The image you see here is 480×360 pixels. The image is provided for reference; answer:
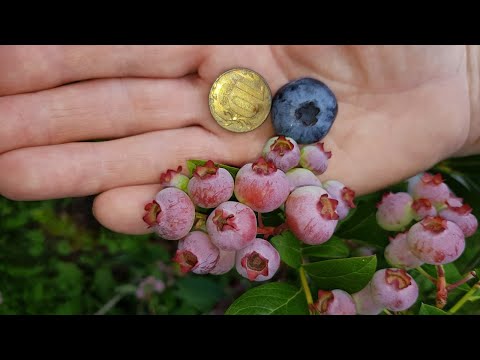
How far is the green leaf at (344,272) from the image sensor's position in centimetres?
135

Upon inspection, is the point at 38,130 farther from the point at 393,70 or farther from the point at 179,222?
the point at 393,70

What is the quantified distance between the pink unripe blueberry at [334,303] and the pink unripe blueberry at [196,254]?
1.01 feet

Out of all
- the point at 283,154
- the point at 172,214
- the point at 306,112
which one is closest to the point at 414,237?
the point at 283,154

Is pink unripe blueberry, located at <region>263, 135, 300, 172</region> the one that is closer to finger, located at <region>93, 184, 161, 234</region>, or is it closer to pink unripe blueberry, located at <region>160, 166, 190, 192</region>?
pink unripe blueberry, located at <region>160, 166, 190, 192</region>

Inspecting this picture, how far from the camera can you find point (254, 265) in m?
1.35

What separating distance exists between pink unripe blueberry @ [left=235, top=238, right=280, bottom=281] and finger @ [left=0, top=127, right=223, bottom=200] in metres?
0.61

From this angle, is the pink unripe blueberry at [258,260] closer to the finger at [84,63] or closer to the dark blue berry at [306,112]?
the dark blue berry at [306,112]

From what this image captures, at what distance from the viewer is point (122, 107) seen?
1.89 m

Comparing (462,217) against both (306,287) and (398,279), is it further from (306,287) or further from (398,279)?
(306,287)

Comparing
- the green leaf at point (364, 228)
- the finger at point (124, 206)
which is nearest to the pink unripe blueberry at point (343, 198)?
the green leaf at point (364, 228)

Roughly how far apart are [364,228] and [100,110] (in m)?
1.04

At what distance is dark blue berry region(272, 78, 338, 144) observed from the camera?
174 centimetres
